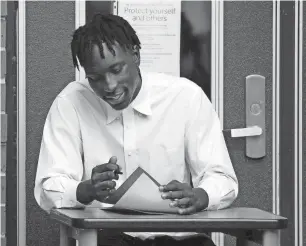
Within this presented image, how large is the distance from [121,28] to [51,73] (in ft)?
2.18

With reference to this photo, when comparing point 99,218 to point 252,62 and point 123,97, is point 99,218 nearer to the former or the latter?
point 123,97

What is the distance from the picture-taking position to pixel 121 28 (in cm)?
266

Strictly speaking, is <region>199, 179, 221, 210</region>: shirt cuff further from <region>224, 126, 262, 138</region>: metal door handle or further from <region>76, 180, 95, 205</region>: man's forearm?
<region>224, 126, 262, 138</region>: metal door handle

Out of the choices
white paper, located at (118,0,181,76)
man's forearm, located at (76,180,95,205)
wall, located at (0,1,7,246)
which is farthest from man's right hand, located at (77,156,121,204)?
white paper, located at (118,0,181,76)

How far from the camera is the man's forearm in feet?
7.68

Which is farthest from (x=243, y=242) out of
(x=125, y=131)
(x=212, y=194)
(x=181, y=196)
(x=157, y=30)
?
(x=157, y=30)

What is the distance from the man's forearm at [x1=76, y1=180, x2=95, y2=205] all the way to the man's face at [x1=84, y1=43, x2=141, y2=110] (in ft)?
1.01

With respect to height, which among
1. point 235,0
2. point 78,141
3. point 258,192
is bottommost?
point 258,192

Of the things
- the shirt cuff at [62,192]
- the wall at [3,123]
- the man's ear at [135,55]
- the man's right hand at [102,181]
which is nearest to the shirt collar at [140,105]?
the man's ear at [135,55]

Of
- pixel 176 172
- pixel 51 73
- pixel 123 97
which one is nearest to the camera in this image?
pixel 123 97

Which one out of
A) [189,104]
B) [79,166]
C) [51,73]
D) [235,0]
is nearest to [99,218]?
[79,166]

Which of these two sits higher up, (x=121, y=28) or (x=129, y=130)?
(x=121, y=28)

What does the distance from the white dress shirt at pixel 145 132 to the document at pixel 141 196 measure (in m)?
0.40

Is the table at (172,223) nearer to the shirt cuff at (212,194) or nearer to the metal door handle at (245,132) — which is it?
the shirt cuff at (212,194)
